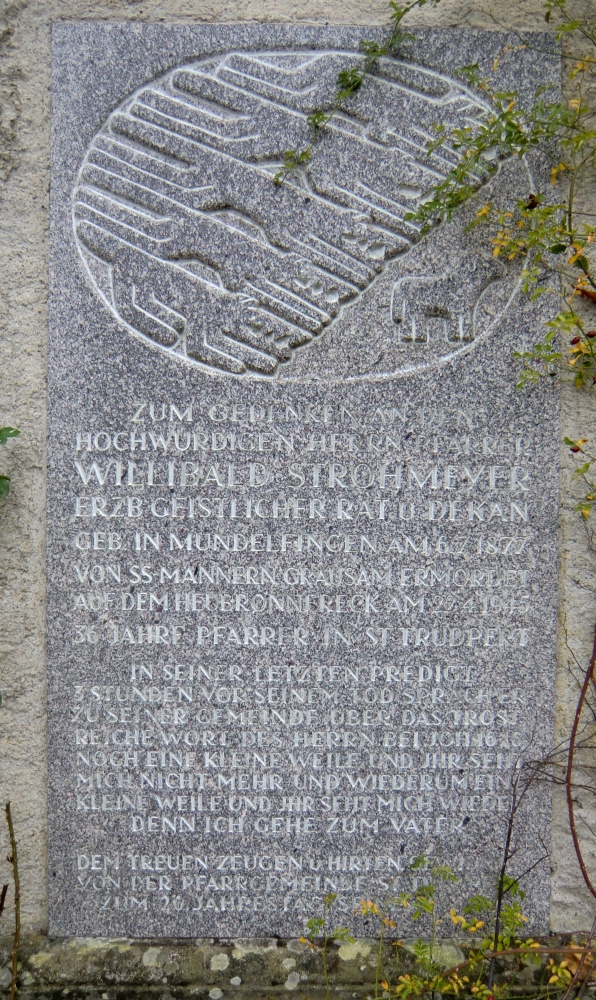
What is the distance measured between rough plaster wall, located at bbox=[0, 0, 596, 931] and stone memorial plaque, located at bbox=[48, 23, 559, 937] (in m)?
0.08

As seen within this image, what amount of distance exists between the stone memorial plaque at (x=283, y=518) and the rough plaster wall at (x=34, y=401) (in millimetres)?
81

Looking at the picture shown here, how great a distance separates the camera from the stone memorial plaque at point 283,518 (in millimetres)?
2234

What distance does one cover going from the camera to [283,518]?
2256 millimetres

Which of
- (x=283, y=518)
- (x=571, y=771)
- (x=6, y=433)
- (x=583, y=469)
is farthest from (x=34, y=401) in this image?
(x=571, y=771)

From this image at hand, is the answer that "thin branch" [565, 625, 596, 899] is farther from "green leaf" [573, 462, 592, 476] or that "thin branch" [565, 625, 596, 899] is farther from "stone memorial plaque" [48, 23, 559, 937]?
"green leaf" [573, 462, 592, 476]

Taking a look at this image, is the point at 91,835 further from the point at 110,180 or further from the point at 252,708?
the point at 110,180

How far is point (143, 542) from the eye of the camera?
7.37ft

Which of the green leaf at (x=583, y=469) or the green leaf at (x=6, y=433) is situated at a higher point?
the green leaf at (x=6, y=433)

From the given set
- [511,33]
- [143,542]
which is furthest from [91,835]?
[511,33]

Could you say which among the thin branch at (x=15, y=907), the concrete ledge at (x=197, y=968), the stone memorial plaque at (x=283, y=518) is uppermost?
the stone memorial plaque at (x=283, y=518)

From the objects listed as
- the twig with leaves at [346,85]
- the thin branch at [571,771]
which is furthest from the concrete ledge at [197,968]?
the twig with leaves at [346,85]

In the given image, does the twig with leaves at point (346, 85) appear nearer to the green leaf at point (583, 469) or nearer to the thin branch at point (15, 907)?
the green leaf at point (583, 469)

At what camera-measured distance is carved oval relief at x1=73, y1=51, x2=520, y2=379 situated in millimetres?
2225

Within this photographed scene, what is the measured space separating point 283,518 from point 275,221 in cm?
97
